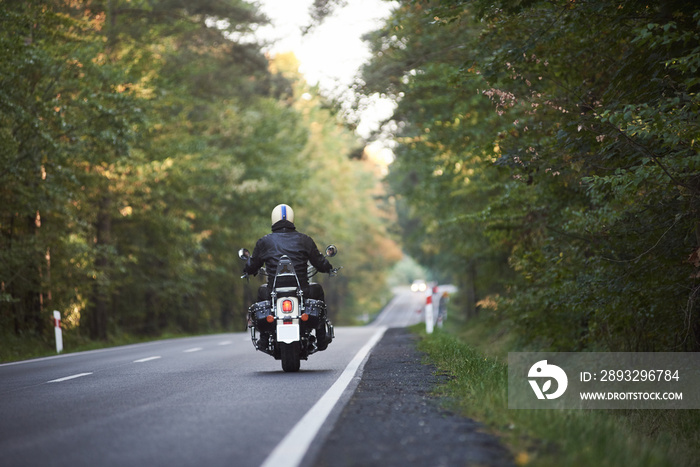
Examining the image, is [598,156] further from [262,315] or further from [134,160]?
[134,160]

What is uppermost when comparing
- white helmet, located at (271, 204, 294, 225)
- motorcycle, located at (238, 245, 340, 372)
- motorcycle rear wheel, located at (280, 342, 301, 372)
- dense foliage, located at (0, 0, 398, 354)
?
dense foliage, located at (0, 0, 398, 354)

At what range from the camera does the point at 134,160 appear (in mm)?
23562

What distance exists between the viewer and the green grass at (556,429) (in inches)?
196

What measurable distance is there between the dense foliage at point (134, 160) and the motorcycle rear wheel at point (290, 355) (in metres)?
8.87

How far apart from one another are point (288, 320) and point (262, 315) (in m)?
0.37

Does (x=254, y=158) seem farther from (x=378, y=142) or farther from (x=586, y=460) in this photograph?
(x=586, y=460)

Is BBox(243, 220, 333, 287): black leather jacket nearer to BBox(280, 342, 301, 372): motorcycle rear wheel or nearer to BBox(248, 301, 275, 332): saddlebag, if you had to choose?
BBox(248, 301, 275, 332): saddlebag

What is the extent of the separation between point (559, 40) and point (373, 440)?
8.13m

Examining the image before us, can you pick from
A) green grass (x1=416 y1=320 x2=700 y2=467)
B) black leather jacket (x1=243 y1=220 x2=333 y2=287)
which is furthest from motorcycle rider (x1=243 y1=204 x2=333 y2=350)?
green grass (x1=416 y1=320 x2=700 y2=467)

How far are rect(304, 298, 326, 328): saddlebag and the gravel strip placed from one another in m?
1.71

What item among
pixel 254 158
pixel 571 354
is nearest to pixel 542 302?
pixel 571 354

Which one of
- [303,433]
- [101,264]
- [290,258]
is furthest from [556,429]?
[101,264]

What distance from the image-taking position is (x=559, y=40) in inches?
464

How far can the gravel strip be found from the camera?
16.1ft
